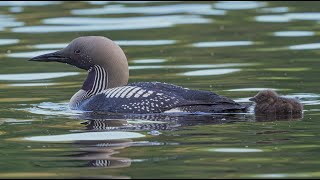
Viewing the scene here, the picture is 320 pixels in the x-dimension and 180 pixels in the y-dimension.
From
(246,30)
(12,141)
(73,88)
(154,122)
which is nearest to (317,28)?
(246,30)

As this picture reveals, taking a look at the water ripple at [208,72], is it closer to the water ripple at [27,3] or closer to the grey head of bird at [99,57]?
the grey head of bird at [99,57]

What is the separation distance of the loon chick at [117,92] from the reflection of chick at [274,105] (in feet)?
0.59

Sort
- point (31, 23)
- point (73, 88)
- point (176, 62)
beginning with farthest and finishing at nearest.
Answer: point (31, 23), point (176, 62), point (73, 88)

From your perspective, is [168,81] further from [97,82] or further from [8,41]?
[8,41]

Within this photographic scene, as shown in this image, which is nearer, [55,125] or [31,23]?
[55,125]

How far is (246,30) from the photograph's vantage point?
58.4ft

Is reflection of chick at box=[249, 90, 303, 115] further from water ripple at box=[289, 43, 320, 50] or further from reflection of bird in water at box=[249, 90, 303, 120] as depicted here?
water ripple at box=[289, 43, 320, 50]

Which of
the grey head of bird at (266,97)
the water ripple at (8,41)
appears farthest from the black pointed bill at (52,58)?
the water ripple at (8,41)

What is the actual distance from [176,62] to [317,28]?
3.66 m

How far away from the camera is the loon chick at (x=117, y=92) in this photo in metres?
10.5

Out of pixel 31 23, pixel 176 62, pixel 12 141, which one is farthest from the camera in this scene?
pixel 31 23

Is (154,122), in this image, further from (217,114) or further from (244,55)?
(244,55)

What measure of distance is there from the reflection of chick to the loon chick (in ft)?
0.59

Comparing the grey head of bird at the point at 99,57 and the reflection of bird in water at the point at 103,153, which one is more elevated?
the grey head of bird at the point at 99,57
